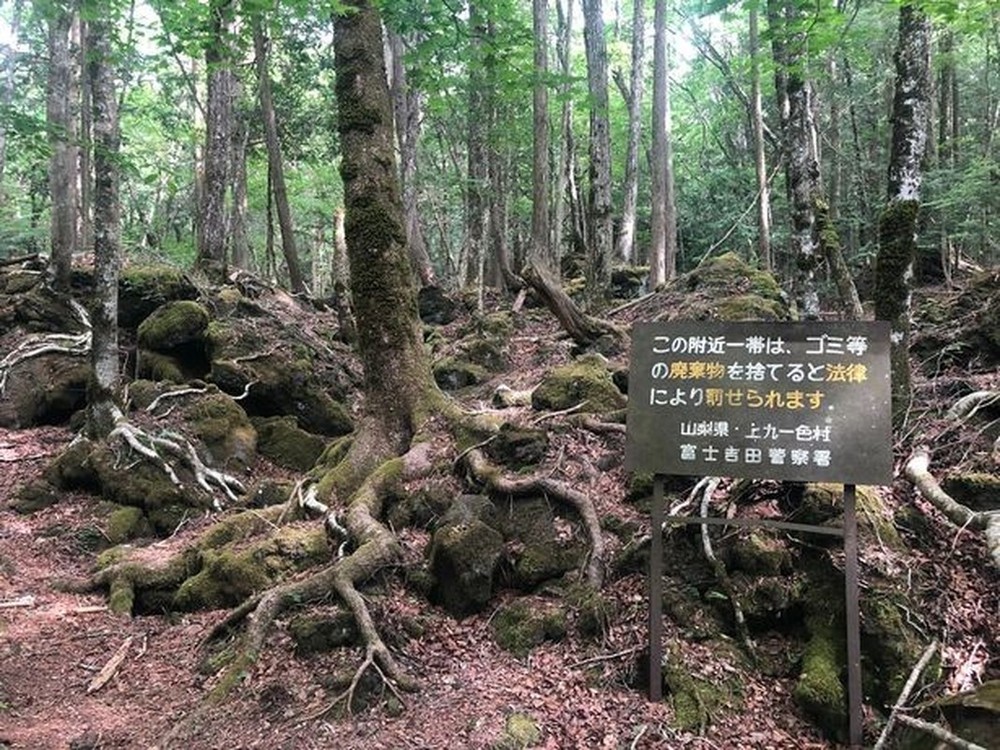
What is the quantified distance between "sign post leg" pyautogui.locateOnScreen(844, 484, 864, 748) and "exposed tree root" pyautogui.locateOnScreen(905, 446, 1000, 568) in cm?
116

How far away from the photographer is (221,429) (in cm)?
1095

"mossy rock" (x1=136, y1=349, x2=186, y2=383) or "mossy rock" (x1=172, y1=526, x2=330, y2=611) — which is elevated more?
"mossy rock" (x1=136, y1=349, x2=186, y2=383)

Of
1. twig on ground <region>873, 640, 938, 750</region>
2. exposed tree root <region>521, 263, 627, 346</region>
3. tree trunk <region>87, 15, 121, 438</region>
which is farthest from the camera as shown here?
exposed tree root <region>521, 263, 627, 346</region>

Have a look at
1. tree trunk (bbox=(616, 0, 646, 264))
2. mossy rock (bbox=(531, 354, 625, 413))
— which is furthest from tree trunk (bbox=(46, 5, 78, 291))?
tree trunk (bbox=(616, 0, 646, 264))

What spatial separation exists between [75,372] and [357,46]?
7688mm

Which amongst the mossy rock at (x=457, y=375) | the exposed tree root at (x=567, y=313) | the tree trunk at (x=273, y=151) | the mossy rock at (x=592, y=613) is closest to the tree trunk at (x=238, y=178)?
the tree trunk at (x=273, y=151)

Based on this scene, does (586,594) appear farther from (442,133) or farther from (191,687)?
(442,133)

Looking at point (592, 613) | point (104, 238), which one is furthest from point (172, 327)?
point (592, 613)

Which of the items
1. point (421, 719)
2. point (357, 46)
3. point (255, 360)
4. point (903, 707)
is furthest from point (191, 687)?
point (255, 360)

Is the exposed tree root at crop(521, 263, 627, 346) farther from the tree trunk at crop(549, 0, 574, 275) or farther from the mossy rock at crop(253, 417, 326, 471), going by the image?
the tree trunk at crop(549, 0, 574, 275)

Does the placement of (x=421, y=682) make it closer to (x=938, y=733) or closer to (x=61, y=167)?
(x=938, y=733)

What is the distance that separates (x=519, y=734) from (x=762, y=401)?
268 centimetres

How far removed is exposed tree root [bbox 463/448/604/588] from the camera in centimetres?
586

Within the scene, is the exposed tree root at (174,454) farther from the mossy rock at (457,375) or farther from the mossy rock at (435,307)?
the mossy rock at (435,307)
